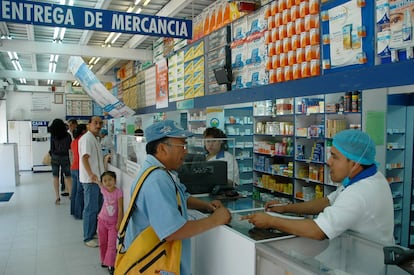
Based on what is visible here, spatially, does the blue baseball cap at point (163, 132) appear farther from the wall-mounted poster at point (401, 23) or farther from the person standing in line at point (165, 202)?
the wall-mounted poster at point (401, 23)

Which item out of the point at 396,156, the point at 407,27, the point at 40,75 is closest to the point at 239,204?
the point at 407,27

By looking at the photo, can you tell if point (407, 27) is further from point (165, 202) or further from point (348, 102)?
point (165, 202)

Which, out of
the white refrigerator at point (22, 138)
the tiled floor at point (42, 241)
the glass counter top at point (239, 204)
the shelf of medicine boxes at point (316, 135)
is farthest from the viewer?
the white refrigerator at point (22, 138)

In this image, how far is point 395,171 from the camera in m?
5.23

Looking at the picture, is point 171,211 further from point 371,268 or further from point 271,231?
point 371,268

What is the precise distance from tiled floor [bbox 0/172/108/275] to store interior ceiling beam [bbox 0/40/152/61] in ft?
11.1

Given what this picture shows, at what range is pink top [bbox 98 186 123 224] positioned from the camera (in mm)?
4066

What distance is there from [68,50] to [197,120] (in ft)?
11.0

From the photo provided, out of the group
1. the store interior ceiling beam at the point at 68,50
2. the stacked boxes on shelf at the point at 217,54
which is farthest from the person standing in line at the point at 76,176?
the store interior ceiling beam at the point at 68,50

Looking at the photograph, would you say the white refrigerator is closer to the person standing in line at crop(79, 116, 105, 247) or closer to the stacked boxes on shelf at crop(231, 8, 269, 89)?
the person standing in line at crop(79, 116, 105, 247)

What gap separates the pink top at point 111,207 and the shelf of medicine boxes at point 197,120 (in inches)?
138

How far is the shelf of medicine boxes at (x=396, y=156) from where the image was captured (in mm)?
5031

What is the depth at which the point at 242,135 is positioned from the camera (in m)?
7.30

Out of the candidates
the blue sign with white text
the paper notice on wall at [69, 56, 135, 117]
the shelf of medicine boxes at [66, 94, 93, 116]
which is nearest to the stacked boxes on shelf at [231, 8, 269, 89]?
the blue sign with white text
